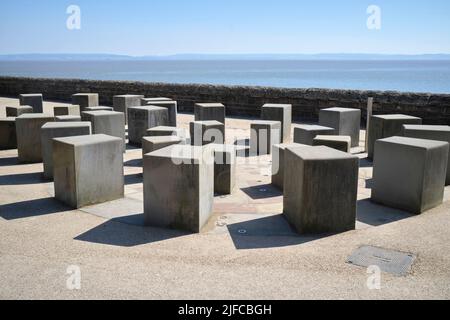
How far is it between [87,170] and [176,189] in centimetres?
145

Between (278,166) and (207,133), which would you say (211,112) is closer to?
(207,133)

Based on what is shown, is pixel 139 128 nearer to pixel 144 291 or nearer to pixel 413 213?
pixel 413 213

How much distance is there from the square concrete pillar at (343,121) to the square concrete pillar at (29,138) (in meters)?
5.93

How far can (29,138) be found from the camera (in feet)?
28.0

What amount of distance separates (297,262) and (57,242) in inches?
95.0

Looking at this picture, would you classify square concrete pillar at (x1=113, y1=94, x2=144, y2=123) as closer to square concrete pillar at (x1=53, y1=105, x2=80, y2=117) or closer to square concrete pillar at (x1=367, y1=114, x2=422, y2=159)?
square concrete pillar at (x1=53, y1=105, x2=80, y2=117)

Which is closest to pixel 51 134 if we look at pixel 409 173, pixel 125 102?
pixel 409 173

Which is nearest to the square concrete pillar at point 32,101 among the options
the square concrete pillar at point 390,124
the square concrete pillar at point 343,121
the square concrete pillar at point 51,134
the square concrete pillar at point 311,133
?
the square concrete pillar at point 51,134

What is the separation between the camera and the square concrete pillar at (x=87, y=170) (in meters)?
5.80

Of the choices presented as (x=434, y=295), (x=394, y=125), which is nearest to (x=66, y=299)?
(x=434, y=295)

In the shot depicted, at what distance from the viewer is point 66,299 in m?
3.54

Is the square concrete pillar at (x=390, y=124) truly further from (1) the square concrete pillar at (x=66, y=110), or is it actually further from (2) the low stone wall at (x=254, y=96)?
(1) the square concrete pillar at (x=66, y=110)

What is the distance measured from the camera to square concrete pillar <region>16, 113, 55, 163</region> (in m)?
8.48

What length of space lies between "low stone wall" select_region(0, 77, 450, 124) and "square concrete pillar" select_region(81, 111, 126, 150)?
7123 millimetres
